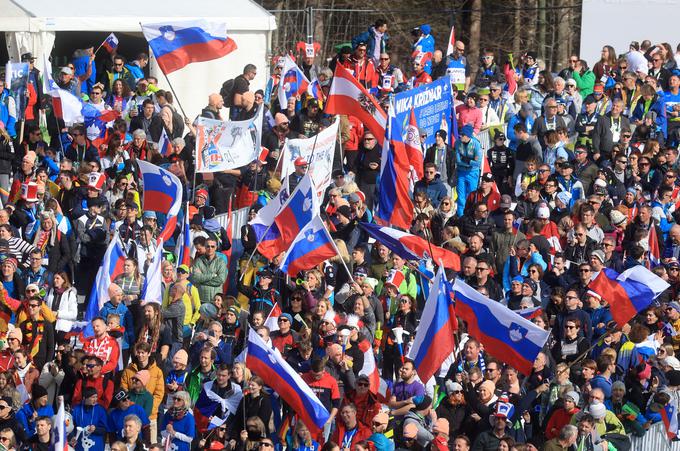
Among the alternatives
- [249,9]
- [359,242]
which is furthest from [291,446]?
[249,9]

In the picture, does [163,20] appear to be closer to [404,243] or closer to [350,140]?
[350,140]

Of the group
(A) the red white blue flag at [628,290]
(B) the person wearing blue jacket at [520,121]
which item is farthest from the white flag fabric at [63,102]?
(A) the red white blue flag at [628,290]

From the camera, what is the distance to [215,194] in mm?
22984

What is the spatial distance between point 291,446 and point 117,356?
2.14 meters

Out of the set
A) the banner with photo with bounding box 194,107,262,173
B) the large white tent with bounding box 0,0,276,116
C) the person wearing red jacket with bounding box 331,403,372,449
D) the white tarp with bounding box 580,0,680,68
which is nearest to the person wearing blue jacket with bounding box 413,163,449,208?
the banner with photo with bounding box 194,107,262,173

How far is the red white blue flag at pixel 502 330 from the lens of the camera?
16953 millimetres

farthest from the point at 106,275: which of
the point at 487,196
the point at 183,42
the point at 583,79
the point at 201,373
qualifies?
the point at 583,79

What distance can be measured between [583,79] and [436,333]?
34.9 ft

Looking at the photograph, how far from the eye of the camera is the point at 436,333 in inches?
677

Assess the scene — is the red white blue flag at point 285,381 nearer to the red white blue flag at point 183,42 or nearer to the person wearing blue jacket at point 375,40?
the red white blue flag at point 183,42

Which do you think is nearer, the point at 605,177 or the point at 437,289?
the point at 437,289

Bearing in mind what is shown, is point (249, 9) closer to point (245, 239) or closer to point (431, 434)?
point (245, 239)

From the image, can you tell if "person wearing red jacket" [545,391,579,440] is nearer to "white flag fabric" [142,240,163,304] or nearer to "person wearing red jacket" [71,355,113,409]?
"person wearing red jacket" [71,355,113,409]

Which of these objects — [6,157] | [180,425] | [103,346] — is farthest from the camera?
[6,157]
